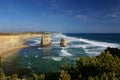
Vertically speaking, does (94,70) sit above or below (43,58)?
above

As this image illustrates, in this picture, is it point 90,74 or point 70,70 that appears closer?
point 90,74

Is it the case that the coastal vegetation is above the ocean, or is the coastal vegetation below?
above

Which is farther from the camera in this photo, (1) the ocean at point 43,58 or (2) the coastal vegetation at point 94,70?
(1) the ocean at point 43,58

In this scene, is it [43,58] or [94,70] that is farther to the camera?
[43,58]

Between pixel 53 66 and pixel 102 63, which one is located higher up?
pixel 102 63

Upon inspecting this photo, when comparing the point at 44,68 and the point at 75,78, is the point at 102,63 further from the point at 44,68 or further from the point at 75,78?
the point at 44,68

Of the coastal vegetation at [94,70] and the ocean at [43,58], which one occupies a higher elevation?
the coastal vegetation at [94,70]

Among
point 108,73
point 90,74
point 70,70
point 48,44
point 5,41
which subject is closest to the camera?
point 108,73

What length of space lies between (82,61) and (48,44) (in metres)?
69.6

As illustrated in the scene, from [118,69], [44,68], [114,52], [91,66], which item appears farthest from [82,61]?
[44,68]

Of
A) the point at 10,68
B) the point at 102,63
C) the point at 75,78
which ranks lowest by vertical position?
the point at 10,68

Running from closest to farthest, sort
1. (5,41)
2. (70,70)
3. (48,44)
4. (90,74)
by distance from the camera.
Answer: (90,74) → (70,70) → (5,41) → (48,44)

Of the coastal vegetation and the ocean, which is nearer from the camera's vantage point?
the coastal vegetation

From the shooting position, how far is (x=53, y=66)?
3931cm
